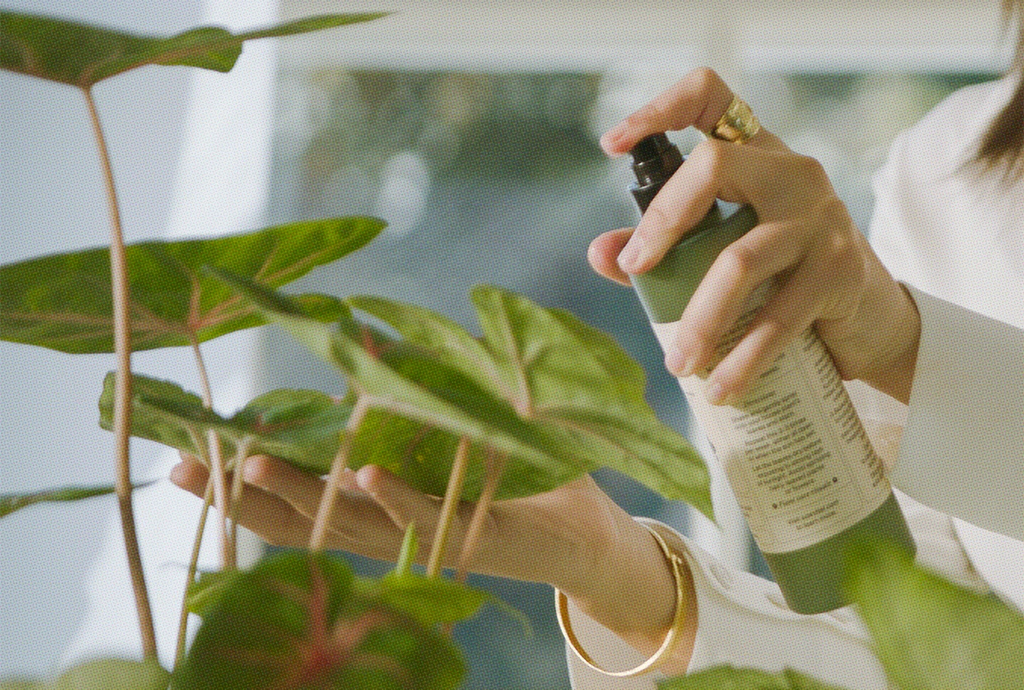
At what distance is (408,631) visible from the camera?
156 mm

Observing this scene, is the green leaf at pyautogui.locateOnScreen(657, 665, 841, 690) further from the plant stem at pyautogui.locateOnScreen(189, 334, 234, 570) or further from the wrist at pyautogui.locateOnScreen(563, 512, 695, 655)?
the wrist at pyautogui.locateOnScreen(563, 512, 695, 655)

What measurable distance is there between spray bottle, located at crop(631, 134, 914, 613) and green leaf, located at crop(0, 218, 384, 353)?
15 cm

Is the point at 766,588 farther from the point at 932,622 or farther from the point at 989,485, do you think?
the point at 932,622

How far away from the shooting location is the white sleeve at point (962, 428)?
20.1 inches

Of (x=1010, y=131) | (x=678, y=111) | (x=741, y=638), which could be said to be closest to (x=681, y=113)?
(x=678, y=111)

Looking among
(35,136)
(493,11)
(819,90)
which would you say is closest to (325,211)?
(493,11)

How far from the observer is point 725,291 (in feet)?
1.07

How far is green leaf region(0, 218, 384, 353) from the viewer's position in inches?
9.9

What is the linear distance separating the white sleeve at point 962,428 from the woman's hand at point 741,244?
10 cm

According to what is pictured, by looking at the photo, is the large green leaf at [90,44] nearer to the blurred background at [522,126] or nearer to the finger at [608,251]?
the finger at [608,251]

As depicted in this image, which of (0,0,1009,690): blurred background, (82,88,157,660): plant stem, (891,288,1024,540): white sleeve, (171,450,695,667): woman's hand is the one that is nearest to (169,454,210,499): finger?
(171,450,695,667): woman's hand

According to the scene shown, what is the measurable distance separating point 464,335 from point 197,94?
5.26 feet

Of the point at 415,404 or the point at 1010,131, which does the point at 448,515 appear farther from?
the point at 1010,131

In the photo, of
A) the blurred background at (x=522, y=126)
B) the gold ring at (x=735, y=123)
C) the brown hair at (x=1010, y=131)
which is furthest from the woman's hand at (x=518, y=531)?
the blurred background at (x=522, y=126)
